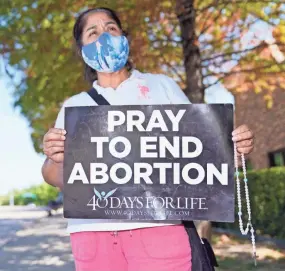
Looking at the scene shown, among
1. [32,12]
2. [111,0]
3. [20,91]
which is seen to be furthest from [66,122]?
[20,91]

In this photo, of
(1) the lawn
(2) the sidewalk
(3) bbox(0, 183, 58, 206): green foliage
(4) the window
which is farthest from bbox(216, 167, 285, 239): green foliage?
(3) bbox(0, 183, 58, 206): green foliage

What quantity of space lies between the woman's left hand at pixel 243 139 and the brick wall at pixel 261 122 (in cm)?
1303

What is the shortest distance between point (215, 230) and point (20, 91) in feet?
26.8

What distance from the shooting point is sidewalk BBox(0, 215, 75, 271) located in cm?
950

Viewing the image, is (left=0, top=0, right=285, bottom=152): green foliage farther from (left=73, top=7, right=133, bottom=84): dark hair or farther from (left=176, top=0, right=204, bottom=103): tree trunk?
(left=73, top=7, right=133, bottom=84): dark hair

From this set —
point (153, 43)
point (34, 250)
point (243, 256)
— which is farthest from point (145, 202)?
point (34, 250)

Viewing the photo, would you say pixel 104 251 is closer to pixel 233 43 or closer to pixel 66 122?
pixel 66 122

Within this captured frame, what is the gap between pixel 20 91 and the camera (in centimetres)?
793

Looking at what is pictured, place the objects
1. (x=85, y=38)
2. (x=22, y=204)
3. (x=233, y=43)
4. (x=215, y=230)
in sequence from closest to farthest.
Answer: (x=85, y=38), (x=233, y=43), (x=215, y=230), (x=22, y=204)

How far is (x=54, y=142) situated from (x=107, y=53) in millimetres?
558

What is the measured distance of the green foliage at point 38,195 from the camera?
42.8m

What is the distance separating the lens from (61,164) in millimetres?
2787

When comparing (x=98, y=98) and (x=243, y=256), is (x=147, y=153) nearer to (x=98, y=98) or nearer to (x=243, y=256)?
(x=98, y=98)

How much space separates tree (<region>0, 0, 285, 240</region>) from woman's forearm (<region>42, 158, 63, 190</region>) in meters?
4.04
